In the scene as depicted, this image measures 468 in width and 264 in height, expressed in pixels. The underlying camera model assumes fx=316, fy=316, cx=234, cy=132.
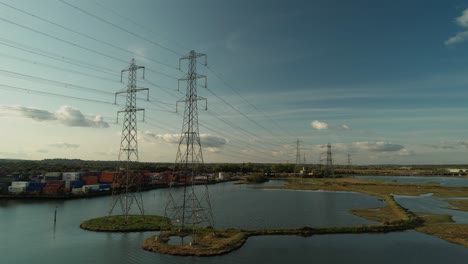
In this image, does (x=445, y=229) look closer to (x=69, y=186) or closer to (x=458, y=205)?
(x=458, y=205)

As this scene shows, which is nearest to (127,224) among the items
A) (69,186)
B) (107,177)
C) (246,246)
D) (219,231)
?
(219,231)

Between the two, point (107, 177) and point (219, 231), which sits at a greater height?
point (107, 177)

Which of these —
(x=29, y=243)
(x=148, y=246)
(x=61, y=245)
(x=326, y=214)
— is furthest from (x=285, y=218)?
(x=29, y=243)

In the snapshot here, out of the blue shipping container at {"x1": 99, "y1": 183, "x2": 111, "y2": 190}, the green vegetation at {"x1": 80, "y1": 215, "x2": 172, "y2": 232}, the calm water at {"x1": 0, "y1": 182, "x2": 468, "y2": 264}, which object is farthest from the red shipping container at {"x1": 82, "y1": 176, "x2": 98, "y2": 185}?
the green vegetation at {"x1": 80, "y1": 215, "x2": 172, "y2": 232}

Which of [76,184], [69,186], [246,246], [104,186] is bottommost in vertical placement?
[246,246]

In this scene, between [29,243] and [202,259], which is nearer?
[202,259]

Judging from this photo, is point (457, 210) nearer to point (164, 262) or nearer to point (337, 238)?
point (337, 238)

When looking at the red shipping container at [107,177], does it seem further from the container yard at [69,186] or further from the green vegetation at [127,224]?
the green vegetation at [127,224]

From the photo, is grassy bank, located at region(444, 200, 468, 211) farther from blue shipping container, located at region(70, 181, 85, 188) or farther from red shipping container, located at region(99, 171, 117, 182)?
red shipping container, located at region(99, 171, 117, 182)
